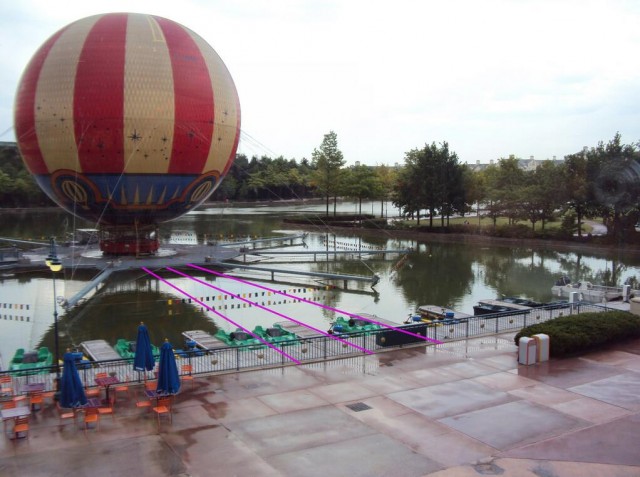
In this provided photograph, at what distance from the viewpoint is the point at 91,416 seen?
1292 centimetres

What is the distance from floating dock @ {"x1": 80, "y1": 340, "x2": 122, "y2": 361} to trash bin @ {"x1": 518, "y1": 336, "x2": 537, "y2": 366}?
12.1m

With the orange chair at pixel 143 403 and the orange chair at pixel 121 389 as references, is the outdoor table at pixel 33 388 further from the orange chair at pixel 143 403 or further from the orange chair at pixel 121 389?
the orange chair at pixel 143 403

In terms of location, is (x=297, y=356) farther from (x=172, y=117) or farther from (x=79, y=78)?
(x=79, y=78)

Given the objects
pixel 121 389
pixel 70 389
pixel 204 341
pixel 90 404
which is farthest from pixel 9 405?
pixel 204 341

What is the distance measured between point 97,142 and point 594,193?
137 feet

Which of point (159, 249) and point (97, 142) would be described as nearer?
point (97, 142)

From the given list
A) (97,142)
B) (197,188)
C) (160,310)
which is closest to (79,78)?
(97,142)

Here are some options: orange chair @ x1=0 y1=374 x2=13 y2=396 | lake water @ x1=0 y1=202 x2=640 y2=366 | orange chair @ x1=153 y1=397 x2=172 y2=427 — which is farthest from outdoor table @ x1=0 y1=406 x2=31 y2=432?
lake water @ x1=0 y1=202 x2=640 y2=366

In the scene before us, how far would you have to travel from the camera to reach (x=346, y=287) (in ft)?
113

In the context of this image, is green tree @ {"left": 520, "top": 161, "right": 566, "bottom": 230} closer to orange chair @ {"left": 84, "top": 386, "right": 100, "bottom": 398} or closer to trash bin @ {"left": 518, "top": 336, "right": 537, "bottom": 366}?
trash bin @ {"left": 518, "top": 336, "right": 537, "bottom": 366}

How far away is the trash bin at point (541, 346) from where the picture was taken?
1811 centimetres

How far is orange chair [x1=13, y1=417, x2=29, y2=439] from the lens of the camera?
12.4m

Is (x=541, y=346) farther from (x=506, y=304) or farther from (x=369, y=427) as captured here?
(x=506, y=304)

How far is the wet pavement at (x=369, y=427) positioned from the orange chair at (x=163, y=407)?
10.6 inches
